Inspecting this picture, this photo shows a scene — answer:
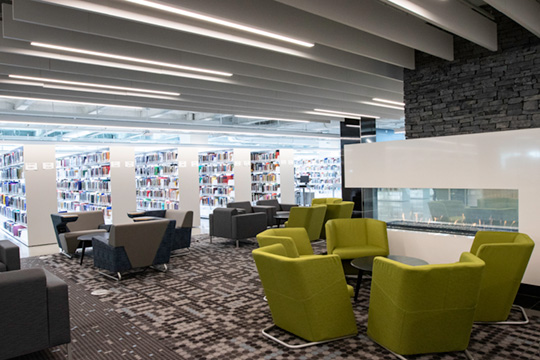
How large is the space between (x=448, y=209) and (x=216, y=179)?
31.5 feet

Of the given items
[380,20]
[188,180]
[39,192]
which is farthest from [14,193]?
[380,20]

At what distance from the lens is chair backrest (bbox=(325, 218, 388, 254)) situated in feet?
18.2

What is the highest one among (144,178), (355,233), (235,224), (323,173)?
(323,173)

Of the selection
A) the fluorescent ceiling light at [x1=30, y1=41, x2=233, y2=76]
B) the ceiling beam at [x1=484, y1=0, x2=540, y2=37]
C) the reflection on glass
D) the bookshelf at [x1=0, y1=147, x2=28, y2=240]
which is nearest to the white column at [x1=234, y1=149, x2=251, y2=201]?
the bookshelf at [x1=0, y1=147, x2=28, y2=240]

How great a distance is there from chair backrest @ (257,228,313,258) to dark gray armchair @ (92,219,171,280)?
2.08 meters

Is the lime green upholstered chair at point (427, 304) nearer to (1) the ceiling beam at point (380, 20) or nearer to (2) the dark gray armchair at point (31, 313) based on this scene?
(1) the ceiling beam at point (380, 20)

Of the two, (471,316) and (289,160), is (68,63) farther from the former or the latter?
(289,160)

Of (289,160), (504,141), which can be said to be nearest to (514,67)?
(504,141)

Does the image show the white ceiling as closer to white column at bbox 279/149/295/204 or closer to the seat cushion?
the seat cushion

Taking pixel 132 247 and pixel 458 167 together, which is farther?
pixel 132 247

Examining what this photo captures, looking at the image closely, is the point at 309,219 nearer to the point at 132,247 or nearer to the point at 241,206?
the point at 241,206

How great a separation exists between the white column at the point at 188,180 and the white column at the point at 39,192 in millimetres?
3415

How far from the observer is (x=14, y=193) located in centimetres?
1068

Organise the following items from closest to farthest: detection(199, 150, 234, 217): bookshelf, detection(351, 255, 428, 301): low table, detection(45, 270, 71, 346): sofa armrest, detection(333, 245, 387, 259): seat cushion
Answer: detection(45, 270, 71, 346): sofa armrest
detection(351, 255, 428, 301): low table
detection(333, 245, 387, 259): seat cushion
detection(199, 150, 234, 217): bookshelf
